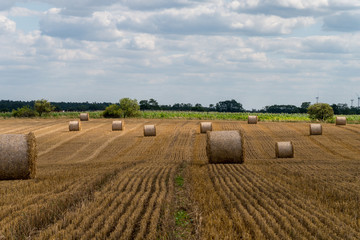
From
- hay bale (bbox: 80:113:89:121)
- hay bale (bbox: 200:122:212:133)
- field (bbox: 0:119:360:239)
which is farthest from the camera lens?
hay bale (bbox: 80:113:89:121)

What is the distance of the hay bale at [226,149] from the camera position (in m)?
20.6

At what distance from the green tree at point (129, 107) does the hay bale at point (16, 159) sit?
54.3 metres

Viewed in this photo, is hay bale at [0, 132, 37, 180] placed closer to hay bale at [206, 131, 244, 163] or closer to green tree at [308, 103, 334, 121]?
hay bale at [206, 131, 244, 163]

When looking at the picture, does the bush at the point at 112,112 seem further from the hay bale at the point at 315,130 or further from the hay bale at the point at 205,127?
the hay bale at the point at 315,130

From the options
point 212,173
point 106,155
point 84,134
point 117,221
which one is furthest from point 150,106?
point 117,221

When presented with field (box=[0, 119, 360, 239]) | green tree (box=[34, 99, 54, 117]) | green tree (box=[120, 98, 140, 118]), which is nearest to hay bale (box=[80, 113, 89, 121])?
green tree (box=[120, 98, 140, 118])

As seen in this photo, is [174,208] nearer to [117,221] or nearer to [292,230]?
[117,221]

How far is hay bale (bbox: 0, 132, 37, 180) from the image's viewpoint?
15336 mm

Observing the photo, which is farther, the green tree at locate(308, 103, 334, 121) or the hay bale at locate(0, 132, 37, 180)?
the green tree at locate(308, 103, 334, 121)

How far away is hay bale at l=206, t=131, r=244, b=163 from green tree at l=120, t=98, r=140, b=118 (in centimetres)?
5073

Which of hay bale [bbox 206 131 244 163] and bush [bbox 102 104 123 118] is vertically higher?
bush [bbox 102 104 123 118]

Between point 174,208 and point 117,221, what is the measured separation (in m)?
1.83

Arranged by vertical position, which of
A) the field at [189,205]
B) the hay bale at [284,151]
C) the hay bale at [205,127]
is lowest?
the hay bale at [284,151]

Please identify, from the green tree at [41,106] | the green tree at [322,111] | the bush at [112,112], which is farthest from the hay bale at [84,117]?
the green tree at [322,111]
